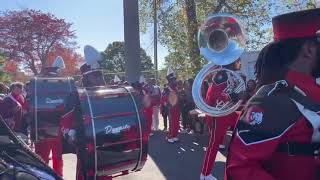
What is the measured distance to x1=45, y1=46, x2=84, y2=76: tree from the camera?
27.1m

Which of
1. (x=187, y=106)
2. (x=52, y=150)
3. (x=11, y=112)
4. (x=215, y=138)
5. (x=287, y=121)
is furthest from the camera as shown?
(x=187, y=106)

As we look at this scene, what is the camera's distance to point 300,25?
6.82ft

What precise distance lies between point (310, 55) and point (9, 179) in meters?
1.36

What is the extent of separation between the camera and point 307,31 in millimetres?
2068

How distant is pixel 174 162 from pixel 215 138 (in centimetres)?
224

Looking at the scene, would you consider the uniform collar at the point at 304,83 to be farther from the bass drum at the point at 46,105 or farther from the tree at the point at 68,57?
the tree at the point at 68,57

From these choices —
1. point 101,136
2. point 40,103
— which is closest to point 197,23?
point 40,103

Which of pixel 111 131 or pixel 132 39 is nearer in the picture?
pixel 111 131

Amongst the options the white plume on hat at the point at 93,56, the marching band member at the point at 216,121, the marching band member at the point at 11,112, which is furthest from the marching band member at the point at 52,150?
the marching band member at the point at 216,121

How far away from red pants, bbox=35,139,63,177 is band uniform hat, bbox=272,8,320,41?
4.21 meters

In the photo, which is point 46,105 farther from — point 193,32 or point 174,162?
point 193,32

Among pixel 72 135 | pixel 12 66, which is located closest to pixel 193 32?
pixel 72 135

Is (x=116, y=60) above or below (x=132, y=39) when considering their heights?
below

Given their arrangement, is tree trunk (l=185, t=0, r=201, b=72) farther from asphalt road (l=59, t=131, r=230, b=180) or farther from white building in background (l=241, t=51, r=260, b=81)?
asphalt road (l=59, t=131, r=230, b=180)
